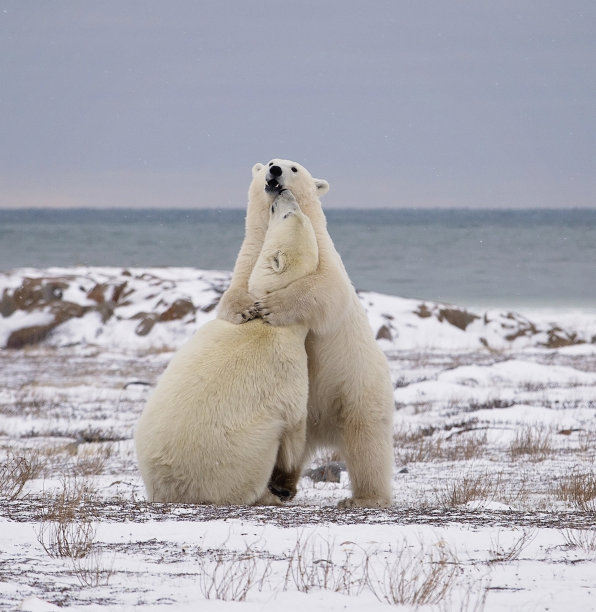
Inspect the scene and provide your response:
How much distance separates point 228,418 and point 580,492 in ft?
7.11

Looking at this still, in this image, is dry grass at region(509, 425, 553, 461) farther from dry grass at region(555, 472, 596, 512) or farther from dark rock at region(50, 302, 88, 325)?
dark rock at region(50, 302, 88, 325)

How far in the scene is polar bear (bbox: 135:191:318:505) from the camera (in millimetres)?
4383

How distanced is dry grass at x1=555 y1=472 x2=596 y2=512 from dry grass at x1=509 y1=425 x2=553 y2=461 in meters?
1.21

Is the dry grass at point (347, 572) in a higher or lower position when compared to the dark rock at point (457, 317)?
higher

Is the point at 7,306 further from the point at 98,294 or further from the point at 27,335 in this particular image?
the point at 98,294

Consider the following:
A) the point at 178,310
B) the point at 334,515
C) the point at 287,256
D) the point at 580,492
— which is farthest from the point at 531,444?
the point at 178,310

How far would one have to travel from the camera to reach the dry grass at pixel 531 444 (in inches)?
279

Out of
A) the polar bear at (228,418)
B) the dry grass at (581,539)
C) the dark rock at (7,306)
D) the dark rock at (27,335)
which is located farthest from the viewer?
the dark rock at (7,306)

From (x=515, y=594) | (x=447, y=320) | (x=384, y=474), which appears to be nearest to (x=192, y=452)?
(x=384, y=474)

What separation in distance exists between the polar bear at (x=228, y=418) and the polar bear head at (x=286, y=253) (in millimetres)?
294

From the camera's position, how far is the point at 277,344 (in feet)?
15.0
